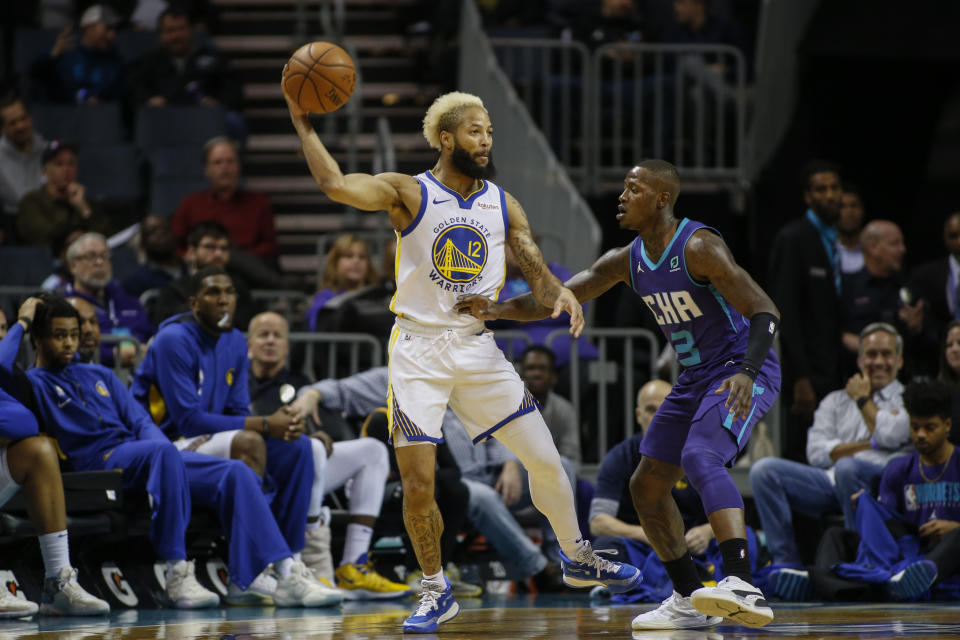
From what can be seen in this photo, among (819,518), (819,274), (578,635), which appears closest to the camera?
(578,635)

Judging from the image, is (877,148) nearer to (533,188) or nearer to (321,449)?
(533,188)

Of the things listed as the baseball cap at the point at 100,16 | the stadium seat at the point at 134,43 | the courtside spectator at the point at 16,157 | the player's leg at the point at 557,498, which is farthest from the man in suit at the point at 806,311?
the stadium seat at the point at 134,43

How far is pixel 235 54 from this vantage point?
1448 cm

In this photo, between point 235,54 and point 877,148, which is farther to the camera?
point 235,54

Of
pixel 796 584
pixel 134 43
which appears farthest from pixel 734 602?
pixel 134 43

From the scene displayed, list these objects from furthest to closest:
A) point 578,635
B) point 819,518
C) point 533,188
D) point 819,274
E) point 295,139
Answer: point 295,139 < point 533,188 < point 819,274 < point 819,518 < point 578,635

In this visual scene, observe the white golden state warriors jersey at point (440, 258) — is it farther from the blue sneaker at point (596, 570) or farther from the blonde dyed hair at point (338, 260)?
the blonde dyed hair at point (338, 260)

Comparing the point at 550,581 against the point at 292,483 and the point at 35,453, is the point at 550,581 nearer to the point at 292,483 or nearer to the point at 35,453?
the point at 292,483

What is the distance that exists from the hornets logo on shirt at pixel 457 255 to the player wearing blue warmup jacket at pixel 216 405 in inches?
83.7

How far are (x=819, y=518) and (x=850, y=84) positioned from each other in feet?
16.3

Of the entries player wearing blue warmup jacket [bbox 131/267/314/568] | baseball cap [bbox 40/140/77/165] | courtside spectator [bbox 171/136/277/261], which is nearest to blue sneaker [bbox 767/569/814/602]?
player wearing blue warmup jacket [bbox 131/267/314/568]

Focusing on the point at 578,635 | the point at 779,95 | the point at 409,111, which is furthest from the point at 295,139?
the point at 578,635

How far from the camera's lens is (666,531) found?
6164mm

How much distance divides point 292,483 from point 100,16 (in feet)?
21.8
